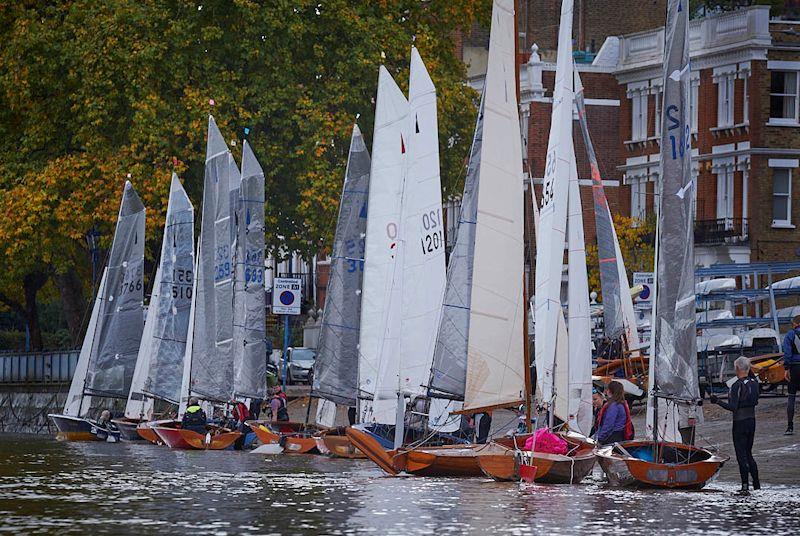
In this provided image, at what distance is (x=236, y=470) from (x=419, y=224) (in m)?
6.27

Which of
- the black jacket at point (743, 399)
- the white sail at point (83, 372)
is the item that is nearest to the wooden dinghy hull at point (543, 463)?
the black jacket at point (743, 399)

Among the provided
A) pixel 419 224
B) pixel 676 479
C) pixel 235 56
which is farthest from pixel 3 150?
pixel 676 479

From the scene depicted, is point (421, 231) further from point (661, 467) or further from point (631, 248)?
point (631, 248)

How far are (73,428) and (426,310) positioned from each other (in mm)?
18757

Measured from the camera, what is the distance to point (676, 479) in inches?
1117

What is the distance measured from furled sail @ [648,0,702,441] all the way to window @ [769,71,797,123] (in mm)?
40736

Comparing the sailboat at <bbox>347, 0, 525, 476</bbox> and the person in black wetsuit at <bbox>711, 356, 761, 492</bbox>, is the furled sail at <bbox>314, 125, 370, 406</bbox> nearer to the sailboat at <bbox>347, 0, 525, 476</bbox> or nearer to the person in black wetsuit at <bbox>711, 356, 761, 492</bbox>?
the sailboat at <bbox>347, 0, 525, 476</bbox>

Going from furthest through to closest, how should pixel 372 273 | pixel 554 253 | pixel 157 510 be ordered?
pixel 372 273
pixel 554 253
pixel 157 510

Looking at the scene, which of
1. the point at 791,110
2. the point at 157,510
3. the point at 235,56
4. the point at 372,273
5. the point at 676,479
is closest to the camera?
the point at 157,510

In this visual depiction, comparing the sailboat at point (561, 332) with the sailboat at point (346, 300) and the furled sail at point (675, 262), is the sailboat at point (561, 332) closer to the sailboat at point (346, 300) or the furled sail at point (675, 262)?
the furled sail at point (675, 262)

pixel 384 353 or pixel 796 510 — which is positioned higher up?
pixel 384 353

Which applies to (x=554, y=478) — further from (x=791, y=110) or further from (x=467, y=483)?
(x=791, y=110)

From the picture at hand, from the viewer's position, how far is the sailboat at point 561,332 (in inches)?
1192

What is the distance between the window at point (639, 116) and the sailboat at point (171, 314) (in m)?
28.2
